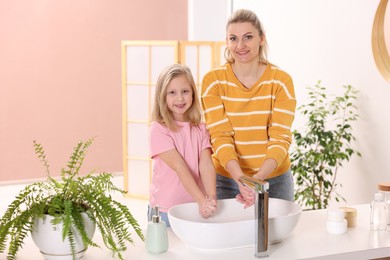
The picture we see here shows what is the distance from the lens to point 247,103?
254 centimetres

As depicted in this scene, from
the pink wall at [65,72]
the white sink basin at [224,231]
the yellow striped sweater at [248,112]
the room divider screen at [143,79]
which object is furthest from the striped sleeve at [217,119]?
the pink wall at [65,72]

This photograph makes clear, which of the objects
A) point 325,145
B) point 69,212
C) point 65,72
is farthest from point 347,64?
point 65,72

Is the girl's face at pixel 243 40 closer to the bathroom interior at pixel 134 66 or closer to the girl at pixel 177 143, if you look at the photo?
the girl at pixel 177 143

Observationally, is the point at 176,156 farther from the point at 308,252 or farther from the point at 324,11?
the point at 324,11

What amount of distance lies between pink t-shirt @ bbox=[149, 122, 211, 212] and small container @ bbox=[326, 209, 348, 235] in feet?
1.68

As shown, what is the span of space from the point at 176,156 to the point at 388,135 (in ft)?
A: 6.42

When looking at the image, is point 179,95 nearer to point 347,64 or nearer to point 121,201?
point 347,64

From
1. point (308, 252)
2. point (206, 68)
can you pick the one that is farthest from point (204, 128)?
point (206, 68)

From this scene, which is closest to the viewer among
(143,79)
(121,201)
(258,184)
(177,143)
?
(258,184)

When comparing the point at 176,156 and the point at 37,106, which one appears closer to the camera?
the point at 176,156

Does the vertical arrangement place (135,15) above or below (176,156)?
above

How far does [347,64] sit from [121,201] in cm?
261

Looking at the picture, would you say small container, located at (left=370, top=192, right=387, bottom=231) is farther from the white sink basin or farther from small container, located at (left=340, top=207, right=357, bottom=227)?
the white sink basin

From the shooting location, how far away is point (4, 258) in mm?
1937
